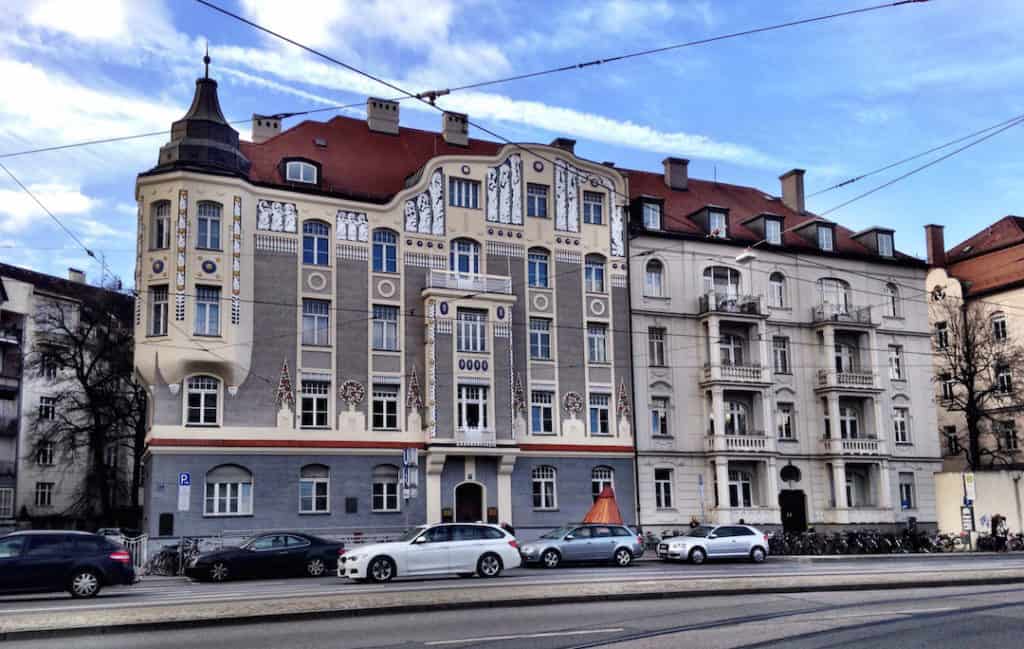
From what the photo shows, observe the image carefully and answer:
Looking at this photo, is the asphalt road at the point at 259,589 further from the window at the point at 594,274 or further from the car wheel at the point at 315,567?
the window at the point at 594,274

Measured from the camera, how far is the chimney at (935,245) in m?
61.4

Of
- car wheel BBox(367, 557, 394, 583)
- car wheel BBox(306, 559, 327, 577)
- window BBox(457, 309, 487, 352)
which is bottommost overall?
car wheel BBox(306, 559, 327, 577)

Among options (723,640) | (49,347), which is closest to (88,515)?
(49,347)

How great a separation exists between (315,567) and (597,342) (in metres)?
19.6

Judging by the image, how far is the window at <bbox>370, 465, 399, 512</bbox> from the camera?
4025 centimetres

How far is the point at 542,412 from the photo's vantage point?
43844 millimetres

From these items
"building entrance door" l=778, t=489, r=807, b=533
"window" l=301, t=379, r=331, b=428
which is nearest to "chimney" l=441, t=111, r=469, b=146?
"window" l=301, t=379, r=331, b=428

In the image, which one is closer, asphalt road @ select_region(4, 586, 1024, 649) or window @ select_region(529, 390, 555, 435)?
asphalt road @ select_region(4, 586, 1024, 649)

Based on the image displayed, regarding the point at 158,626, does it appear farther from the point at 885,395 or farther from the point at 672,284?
the point at 885,395

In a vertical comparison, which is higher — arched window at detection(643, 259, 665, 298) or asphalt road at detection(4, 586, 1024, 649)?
arched window at detection(643, 259, 665, 298)

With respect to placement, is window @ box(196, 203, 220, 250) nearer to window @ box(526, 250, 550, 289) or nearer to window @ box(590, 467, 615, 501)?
window @ box(526, 250, 550, 289)

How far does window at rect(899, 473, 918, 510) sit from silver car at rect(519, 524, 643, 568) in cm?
2293

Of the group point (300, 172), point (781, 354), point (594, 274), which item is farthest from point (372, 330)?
point (781, 354)

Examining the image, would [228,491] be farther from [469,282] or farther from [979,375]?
[979,375]
